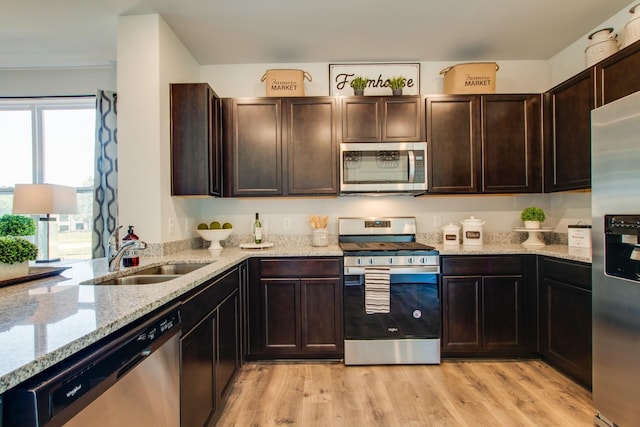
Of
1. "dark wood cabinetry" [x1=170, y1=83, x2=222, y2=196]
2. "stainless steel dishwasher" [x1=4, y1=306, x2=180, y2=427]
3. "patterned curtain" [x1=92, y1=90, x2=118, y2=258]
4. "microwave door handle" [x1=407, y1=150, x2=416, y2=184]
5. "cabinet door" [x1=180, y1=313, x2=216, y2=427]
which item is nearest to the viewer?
"stainless steel dishwasher" [x1=4, y1=306, x2=180, y2=427]

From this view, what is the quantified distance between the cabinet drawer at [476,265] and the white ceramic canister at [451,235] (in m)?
0.34

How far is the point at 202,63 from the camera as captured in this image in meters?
3.18

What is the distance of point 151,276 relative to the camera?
6.02 ft

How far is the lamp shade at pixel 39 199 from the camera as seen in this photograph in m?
2.45

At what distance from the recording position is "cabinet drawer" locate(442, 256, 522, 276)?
2.59 m

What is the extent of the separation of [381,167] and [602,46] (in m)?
1.87

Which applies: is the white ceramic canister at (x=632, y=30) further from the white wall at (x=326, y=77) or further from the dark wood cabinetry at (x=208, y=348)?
the dark wood cabinetry at (x=208, y=348)

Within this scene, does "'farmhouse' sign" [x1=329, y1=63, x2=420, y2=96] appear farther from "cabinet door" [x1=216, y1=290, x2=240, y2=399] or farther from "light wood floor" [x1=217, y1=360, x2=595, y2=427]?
"light wood floor" [x1=217, y1=360, x2=595, y2=427]

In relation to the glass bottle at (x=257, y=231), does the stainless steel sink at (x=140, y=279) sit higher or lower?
lower

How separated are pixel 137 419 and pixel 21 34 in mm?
3396

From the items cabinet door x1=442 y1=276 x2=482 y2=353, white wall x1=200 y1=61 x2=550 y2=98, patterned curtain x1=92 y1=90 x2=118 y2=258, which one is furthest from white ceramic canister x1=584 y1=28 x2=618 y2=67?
patterned curtain x1=92 y1=90 x2=118 y2=258

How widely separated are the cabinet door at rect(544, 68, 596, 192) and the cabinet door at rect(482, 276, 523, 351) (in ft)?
3.02

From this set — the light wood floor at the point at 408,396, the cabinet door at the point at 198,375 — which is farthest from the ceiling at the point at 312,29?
the light wood floor at the point at 408,396

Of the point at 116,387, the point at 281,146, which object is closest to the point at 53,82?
the point at 281,146
